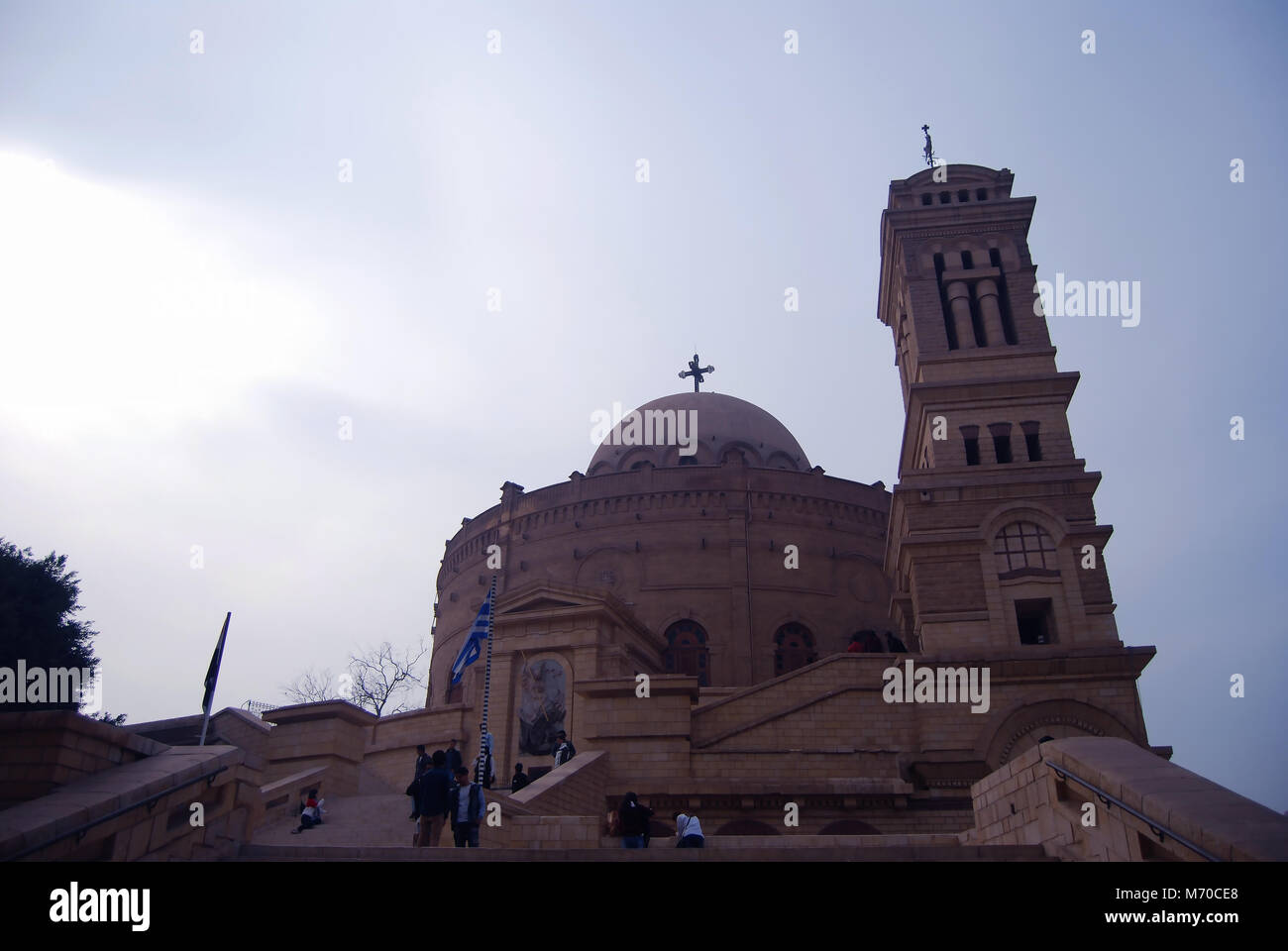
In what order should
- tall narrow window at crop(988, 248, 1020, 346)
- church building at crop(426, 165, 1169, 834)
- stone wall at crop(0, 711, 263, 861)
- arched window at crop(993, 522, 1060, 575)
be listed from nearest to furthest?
stone wall at crop(0, 711, 263, 861) < church building at crop(426, 165, 1169, 834) < arched window at crop(993, 522, 1060, 575) < tall narrow window at crop(988, 248, 1020, 346)

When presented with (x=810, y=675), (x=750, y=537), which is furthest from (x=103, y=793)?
(x=750, y=537)

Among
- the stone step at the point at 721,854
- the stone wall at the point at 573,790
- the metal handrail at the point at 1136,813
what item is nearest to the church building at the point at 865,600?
the stone wall at the point at 573,790

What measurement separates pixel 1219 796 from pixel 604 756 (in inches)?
509

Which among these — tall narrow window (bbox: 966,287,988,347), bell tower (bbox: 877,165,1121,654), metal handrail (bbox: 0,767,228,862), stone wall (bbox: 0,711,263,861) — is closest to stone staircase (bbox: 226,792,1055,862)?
stone wall (bbox: 0,711,263,861)

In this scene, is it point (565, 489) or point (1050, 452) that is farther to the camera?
point (565, 489)

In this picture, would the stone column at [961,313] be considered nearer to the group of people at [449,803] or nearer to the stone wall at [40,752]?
the group of people at [449,803]

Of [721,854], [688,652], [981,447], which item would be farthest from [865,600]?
[721,854]

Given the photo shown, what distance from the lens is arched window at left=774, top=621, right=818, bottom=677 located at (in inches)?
1276

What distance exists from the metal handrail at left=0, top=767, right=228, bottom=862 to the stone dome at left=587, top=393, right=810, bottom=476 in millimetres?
29775

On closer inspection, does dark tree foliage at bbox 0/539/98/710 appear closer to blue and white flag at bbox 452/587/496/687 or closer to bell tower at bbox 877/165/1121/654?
blue and white flag at bbox 452/587/496/687

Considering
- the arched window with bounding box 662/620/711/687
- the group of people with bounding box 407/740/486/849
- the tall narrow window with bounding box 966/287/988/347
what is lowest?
the group of people with bounding box 407/740/486/849

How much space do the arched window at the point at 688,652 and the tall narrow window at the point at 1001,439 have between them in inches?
481

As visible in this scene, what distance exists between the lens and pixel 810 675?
20.1m
